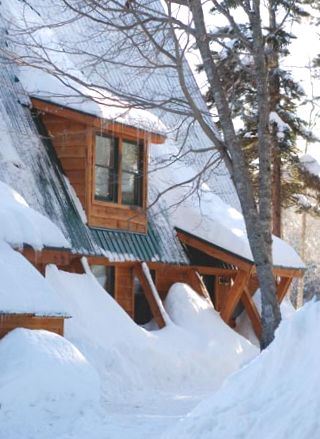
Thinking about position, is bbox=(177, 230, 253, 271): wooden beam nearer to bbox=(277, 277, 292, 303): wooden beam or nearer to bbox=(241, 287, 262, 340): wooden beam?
bbox=(241, 287, 262, 340): wooden beam

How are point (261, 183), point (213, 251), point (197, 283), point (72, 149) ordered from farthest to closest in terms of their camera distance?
point (197, 283) < point (213, 251) < point (72, 149) < point (261, 183)

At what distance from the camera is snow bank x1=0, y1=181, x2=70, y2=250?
1255 cm

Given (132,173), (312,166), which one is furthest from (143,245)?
(312,166)

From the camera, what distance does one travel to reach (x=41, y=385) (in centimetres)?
990

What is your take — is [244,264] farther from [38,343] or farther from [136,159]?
[38,343]

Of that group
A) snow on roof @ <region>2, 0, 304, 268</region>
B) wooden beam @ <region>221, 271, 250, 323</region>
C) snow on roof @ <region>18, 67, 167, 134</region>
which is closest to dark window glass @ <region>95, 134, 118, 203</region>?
snow on roof @ <region>18, 67, 167, 134</region>

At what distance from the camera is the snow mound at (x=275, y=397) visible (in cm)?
666

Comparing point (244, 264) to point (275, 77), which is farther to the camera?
point (275, 77)

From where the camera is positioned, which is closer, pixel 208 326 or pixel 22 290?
pixel 22 290

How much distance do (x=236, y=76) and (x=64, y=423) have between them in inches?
560

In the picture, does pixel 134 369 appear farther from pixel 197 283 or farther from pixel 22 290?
pixel 197 283

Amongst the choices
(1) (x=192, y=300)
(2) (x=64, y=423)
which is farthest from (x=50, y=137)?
(2) (x=64, y=423)

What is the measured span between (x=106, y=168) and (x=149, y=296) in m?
2.67

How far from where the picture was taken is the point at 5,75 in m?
16.9
